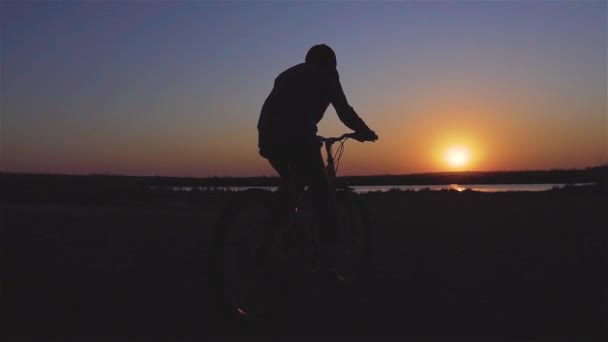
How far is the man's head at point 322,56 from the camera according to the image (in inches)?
202

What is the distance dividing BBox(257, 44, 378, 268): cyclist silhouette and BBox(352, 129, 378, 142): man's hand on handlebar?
1.45 ft

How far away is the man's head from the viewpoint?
5.14 meters

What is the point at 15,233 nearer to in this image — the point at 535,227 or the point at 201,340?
the point at 201,340

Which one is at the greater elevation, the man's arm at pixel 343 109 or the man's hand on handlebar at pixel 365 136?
the man's arm at pixel 343 109

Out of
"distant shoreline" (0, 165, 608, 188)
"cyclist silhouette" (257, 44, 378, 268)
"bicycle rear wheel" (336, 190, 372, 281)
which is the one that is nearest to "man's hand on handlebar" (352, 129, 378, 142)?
"cyclist silhouette" (257, 44, 378, 268)

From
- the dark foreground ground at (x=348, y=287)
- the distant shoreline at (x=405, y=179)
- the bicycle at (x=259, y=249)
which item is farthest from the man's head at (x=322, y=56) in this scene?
the distant shoreline at (x=405, y=179)

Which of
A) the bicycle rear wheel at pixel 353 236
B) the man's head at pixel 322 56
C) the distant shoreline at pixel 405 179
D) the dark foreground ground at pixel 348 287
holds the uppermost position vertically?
the man's head at pixel 322 56

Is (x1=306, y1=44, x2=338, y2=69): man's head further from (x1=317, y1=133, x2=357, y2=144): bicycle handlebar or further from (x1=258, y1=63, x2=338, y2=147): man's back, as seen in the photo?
(x1=317, y1=133, x2=357, y2=144): bicycle handlebar

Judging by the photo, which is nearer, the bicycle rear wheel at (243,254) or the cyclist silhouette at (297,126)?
the bicycle rear wheel at (243,254)

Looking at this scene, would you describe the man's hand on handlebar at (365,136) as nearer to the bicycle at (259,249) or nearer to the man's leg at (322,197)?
the bicycle at (259,249)

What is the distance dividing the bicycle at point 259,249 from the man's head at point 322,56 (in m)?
0.64

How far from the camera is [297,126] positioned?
4.70 meters

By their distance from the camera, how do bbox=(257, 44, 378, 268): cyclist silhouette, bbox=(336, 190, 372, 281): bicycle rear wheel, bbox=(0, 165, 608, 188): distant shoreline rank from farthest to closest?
1. bbox=(0, 165, 608, 188): distant shoreline
2. bbox=(336, 190, 372, 281): bicycle rear wheel
3. bbox=(257, 44, 378, 268): cyclist silhouette

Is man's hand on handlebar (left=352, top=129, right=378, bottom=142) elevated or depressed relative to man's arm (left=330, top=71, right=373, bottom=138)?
depressed
